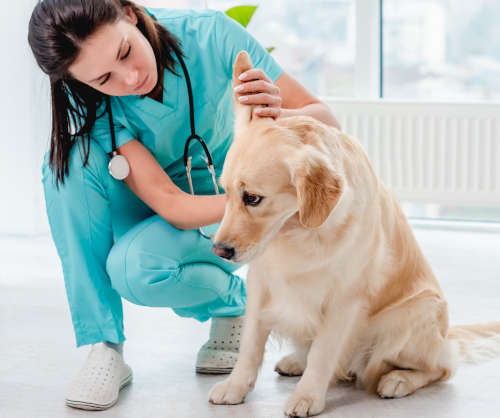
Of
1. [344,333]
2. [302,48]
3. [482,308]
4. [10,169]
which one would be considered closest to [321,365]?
[344,333]

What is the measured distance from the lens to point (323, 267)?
1.50 metres

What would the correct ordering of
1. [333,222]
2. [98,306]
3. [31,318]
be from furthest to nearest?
[31,318], [98,306], [333,222]

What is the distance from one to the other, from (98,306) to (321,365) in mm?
573

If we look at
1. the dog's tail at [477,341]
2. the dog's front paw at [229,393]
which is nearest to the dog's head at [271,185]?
the dog's front paw at [229,393]

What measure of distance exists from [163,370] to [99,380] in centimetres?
24

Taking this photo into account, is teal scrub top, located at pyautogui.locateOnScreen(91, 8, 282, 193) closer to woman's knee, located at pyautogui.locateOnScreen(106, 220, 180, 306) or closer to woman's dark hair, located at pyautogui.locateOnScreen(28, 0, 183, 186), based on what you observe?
woman's dark hair, located at pyautogui.locateOnScreen(28, 0, 183, 186)

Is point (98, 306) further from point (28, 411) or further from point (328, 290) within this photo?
point (328, 290)

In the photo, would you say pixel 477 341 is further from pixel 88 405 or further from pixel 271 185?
pixel 88 405

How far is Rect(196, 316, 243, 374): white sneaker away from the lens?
182 cm

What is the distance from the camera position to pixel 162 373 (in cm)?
184

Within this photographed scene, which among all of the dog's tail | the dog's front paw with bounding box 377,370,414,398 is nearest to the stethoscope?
the dog's front paw with bounding box 377,370,414,398

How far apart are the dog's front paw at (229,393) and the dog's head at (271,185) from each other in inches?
14.1

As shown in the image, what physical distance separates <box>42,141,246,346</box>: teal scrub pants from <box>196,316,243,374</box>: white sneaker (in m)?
0.12

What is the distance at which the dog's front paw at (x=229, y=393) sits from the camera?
160 cm
